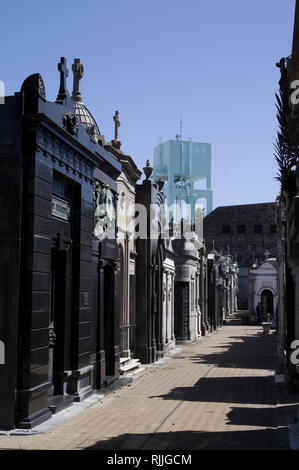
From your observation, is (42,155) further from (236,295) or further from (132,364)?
(236,295)

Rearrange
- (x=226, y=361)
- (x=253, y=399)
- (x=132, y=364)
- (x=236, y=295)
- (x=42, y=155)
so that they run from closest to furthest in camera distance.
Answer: (x=42, y=155) → (x=253, y=399) → (x=132, y=364) → (x=226, y=361) → (x=236, y=295)

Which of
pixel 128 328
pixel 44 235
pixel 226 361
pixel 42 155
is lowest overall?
pixel 226 361

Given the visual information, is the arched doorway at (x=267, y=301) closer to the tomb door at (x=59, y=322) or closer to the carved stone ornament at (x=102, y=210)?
the carved stone ornament at (x=102, y=210)

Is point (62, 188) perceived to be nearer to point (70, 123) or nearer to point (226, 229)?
point (70, 123)

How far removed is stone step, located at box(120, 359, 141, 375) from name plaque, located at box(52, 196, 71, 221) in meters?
6.41

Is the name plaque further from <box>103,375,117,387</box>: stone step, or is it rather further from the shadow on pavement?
<box>103,375,117,387</box>: stone step

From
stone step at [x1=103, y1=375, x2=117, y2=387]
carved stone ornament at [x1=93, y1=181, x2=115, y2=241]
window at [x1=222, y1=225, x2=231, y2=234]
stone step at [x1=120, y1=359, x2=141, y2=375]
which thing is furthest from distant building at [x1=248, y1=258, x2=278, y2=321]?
carved stone ornament at [x1=93, y1=181, x2=115, y2=241]

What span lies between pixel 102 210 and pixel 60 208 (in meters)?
2.63

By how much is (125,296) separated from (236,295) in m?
56.3

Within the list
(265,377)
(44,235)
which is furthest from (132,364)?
(44,235)

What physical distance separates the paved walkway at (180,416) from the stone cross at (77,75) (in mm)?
8072

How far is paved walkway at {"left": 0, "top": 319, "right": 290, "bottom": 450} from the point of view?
8.40m
